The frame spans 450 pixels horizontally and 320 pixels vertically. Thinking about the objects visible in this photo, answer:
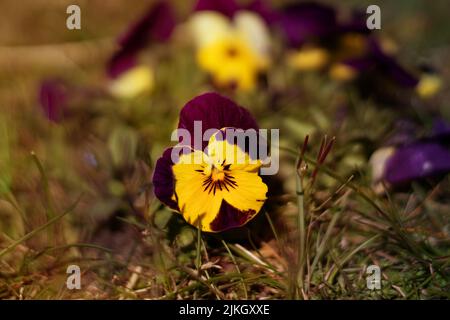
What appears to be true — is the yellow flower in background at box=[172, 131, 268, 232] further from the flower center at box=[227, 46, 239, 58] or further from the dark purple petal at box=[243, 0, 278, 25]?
the dark purple petal at box=[243, 0, 278, 25]

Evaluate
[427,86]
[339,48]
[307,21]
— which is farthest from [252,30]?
[427,86]

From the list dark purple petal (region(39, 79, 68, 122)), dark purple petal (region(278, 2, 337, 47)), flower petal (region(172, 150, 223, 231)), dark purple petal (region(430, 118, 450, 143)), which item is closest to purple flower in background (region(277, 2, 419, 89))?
dark purple petal (region(278, 2, 337, 47))

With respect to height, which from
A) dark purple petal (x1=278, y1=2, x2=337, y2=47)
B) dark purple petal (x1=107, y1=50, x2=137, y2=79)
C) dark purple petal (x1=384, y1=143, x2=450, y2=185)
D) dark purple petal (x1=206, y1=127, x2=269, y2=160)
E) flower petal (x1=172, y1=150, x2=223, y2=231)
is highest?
dark purple petal (x1=278, y1=2, x2=337, y2=47)

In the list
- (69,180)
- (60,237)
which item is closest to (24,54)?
(69,180)

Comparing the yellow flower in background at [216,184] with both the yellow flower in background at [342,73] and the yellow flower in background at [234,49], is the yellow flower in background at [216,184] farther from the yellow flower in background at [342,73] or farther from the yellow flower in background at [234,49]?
the yellow flower in background at [342,73]

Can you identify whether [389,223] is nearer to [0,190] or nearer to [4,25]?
[0,190]
